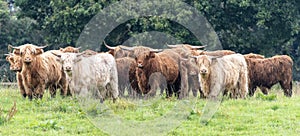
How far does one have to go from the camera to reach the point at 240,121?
11.2 metres

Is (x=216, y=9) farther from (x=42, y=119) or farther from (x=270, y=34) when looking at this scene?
(x=42, y=119)

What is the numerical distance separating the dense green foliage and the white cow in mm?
9786

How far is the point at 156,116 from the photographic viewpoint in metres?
11.8

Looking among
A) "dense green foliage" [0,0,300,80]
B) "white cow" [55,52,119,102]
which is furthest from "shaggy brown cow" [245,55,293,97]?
"dense green foliage" [0,0,300,80]

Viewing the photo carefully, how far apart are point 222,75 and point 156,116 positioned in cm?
290

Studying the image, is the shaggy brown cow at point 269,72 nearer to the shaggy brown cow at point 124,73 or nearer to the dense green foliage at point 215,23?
the shaggy brown cow at point 124,73

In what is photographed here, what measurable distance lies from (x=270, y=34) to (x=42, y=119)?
16208mm

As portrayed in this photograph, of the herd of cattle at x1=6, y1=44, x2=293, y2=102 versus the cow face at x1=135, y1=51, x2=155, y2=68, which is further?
the cow face at x1=135, y1=51, x2=155, y2=68

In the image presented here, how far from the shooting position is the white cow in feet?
42.5

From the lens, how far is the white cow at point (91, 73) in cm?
1297

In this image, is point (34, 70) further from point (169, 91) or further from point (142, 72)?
point (169, 91)

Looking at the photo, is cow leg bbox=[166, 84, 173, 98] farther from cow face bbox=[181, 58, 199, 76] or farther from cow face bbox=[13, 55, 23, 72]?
cow face bbox=[13, 55, 23, 72]

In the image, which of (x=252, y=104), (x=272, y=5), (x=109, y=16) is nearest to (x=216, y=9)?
(x=272, y=5)

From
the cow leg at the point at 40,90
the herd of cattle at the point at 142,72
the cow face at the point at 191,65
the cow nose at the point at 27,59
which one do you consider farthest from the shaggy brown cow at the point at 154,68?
the cow nose at the point at 27,59
